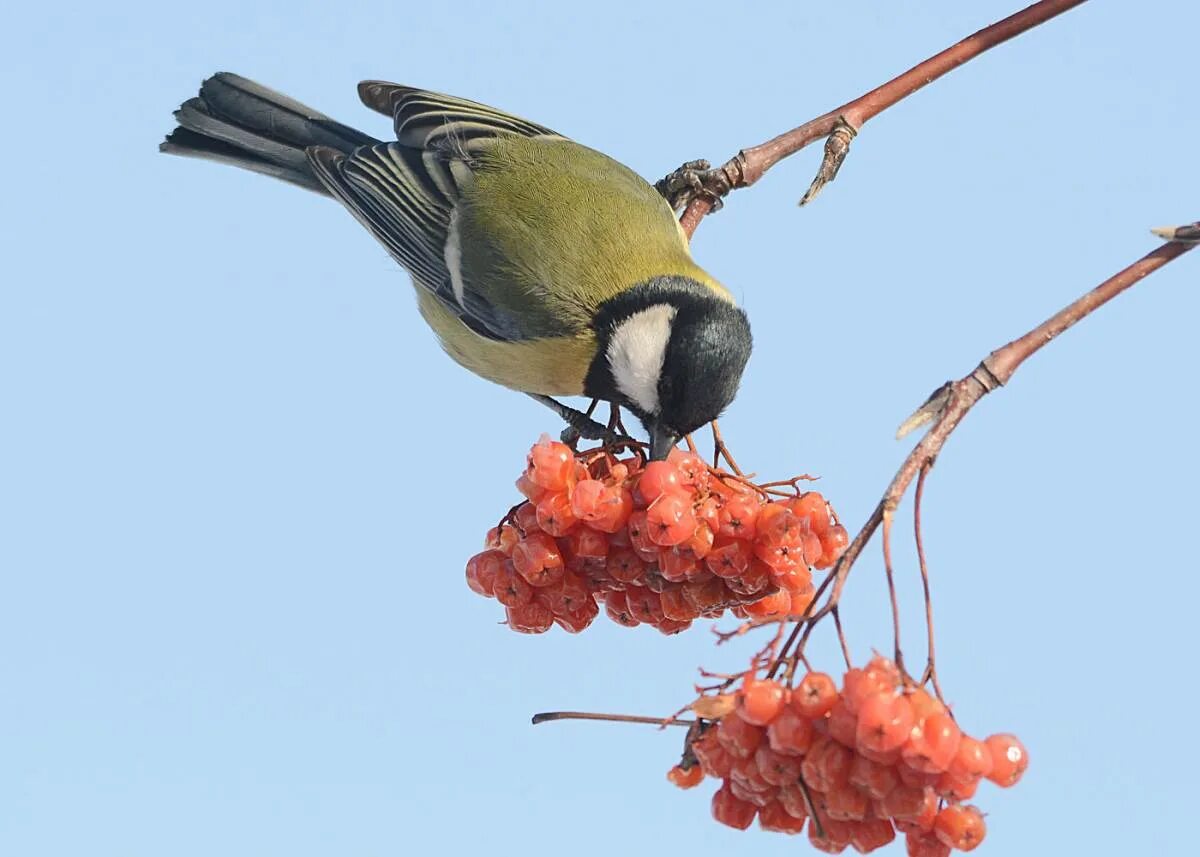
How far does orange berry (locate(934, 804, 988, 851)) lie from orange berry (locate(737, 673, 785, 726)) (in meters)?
0.33

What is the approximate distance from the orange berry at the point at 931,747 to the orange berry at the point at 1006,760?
9cm

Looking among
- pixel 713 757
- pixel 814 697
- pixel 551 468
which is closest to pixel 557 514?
pixel 551 468

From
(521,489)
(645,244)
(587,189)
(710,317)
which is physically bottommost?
(521,489)

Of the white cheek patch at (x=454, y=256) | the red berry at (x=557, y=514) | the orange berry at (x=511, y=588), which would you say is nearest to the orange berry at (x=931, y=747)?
the red berry at (x=557, y=514)

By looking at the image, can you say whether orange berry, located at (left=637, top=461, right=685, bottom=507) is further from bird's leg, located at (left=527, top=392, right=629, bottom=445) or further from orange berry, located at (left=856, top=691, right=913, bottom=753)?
Answer: bird's leg, located at (left=527, top=392, right=629, bottom=445)

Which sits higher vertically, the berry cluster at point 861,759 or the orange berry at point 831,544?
the orange berry at point 831,544

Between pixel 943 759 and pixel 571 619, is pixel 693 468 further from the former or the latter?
pixel 943 759

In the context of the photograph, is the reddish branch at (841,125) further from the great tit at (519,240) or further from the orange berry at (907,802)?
the orange berry at (907,802)

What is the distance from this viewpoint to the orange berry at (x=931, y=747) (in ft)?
6.75

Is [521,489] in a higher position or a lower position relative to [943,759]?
higher

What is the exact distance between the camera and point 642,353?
12.0ft

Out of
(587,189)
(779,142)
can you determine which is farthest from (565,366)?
(779,142)

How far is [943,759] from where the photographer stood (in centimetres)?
207

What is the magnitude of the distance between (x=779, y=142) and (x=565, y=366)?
2.92ft
